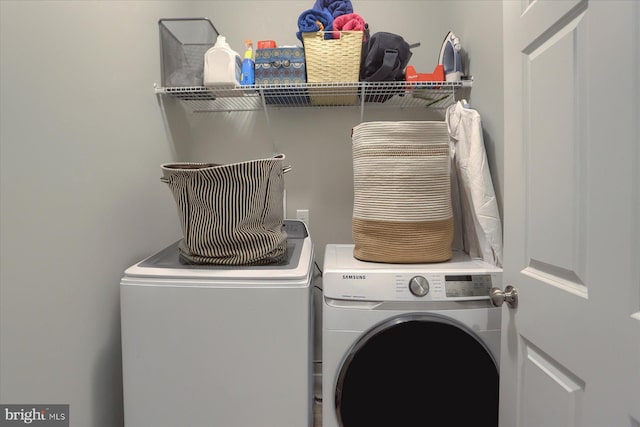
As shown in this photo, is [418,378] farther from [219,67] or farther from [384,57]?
[219,67]

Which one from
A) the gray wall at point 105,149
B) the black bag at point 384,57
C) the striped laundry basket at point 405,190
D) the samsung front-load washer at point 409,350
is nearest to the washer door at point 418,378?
the samsung front-load washer at point 409,350

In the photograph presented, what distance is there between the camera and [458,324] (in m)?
1.15

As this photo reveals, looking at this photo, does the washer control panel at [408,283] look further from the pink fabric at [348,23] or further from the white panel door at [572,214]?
the pink fabric at [348,23]

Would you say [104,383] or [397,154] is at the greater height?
[397,154]

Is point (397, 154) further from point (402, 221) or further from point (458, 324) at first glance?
point (458, 324)

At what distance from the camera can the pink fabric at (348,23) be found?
59.4 inches

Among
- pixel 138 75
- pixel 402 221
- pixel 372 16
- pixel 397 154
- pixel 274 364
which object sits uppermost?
pixel 372 16

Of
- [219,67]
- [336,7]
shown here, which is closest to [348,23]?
[336,7]

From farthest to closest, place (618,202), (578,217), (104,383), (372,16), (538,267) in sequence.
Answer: (372,16) → (104,383) → (538,267) → (578,217) → (618,202)

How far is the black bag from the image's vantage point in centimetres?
146

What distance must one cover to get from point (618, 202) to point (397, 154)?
29.1 inches

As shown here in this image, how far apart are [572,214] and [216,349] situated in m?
0.98

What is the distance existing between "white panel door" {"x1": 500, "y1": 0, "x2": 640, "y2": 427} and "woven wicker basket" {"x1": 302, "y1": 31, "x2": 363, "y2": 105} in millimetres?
649

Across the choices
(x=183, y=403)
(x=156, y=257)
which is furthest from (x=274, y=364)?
(x=156, y=257)
